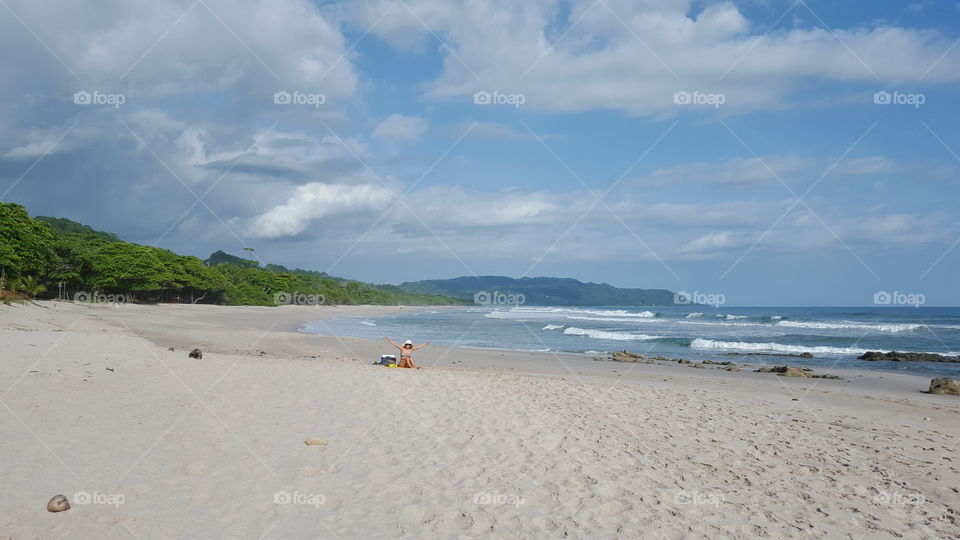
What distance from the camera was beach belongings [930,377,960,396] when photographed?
1327 centimetres

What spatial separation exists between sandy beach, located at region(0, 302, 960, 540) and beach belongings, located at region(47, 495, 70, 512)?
6 cm

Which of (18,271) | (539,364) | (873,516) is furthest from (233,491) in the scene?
(18,271)

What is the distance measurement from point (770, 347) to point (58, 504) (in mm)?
29413

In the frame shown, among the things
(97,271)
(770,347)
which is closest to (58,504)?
(770,347)

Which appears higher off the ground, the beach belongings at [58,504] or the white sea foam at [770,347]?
the white sea foam at [770,347]

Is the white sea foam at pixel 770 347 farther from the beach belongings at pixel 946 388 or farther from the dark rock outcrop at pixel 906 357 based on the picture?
the beach belongings at pixel 946 388

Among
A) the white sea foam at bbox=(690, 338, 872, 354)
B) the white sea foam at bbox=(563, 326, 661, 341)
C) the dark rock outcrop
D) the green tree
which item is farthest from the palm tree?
the dark rock outcrop

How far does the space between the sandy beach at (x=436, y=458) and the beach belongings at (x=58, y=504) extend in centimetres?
6

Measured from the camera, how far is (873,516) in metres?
5.00

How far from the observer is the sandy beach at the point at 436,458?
459 cm

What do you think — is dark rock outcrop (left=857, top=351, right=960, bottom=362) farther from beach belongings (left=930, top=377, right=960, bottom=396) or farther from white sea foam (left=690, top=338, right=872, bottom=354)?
beach belongings (left=930, top=377, right=960, bottom=396)

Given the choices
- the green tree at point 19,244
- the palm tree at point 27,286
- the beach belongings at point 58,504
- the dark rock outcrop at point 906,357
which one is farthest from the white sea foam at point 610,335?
the palm tree at point 27,286

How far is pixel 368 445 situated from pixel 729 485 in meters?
3.91

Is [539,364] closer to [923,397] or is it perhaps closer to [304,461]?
[923,397]
